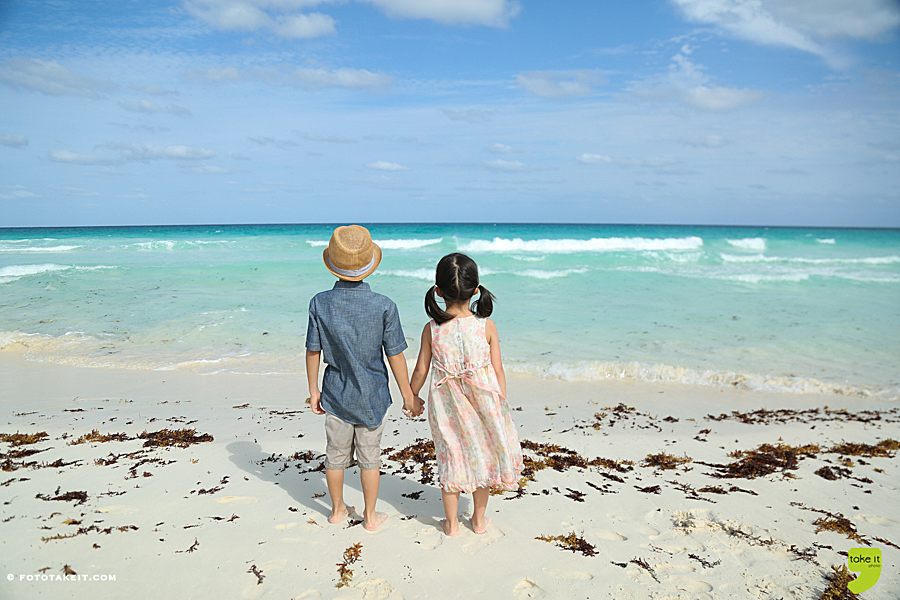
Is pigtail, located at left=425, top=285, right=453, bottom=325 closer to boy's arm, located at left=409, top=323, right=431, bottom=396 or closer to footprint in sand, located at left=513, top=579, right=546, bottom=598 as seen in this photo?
boy's arm, located at left=409, top=323, right=431, bottom=396

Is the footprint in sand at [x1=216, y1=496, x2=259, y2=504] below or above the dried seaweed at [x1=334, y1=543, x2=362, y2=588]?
below

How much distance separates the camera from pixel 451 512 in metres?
3.06

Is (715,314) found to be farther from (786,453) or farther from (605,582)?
(605,582)

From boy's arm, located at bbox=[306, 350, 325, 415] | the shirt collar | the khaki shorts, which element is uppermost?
the shirt collar

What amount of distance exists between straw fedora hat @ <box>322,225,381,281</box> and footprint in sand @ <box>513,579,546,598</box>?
1.85 meters

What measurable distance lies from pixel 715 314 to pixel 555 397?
308 inches

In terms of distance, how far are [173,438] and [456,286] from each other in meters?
3.46

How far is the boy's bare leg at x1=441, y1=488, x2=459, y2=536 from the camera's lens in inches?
119

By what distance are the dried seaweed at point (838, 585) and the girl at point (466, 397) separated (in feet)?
5.33

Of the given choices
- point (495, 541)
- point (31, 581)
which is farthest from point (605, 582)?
point (31, 581)

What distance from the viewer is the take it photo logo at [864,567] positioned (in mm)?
2637

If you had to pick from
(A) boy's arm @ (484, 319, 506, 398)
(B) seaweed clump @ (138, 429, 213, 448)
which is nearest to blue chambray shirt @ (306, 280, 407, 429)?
(A) boy's arm @ (484, 319, 506, 398)

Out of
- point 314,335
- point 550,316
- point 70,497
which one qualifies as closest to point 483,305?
point 314,335

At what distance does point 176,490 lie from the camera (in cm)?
359
